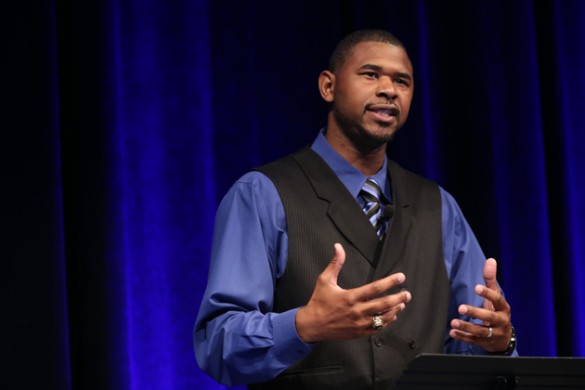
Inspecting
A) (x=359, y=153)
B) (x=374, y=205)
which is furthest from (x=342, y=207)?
(x=359, y=153)

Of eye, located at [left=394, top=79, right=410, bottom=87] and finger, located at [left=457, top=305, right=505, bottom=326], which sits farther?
eye, located at [left=394, top=79, right=410, bottom=87]

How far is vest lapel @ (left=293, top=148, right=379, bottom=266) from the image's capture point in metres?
2.32

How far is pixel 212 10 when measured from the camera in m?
2.87

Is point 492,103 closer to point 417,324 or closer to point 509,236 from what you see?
point 509,236

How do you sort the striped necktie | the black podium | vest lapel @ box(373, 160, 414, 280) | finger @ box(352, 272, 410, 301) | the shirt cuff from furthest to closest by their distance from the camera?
the striped necktie
vest lapel @ box(373, 160, 414, 280)
the shirt cuff
finger @ box(352, 272, 410, 301)
the black podium

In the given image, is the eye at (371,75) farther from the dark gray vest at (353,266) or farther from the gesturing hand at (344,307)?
the gesturing hand at (344,307)

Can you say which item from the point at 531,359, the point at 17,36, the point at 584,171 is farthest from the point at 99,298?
the point at 584,171

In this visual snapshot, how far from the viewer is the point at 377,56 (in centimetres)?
253

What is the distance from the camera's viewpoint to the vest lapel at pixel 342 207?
2320mm

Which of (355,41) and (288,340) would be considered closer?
(288,340)

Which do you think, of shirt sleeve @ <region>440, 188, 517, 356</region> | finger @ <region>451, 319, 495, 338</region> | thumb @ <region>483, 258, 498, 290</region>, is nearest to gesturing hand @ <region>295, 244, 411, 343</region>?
finger @ <region>451, 319, 495, 338</region>

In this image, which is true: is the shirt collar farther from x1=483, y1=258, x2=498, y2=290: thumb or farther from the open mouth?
x1=483, y1=258, x2=498, y2=290: thumb

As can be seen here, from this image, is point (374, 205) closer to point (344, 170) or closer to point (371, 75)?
point (344, 170)

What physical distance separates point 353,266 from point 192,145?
74 cm
